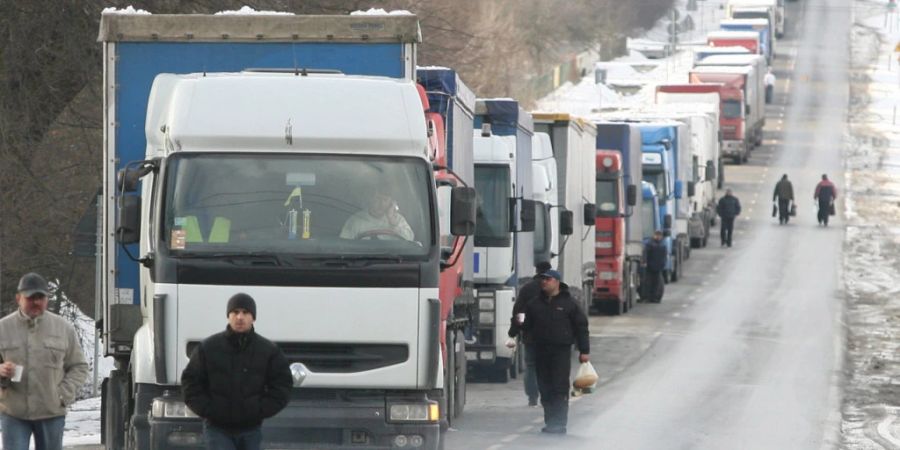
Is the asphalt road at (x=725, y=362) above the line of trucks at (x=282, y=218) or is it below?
below

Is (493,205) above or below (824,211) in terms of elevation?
above

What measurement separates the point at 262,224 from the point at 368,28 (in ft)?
8.07

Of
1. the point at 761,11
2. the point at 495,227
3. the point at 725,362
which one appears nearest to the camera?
the point at 495,227

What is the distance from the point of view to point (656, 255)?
118 feet

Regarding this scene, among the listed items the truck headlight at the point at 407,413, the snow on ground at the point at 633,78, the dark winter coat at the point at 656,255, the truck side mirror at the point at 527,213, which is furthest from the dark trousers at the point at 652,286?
the snow on ground at the point at 633,78

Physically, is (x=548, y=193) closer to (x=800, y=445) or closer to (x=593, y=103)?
(x=800, y=445)

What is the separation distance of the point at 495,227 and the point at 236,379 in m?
12.0

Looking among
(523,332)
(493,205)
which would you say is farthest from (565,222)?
(523,332)

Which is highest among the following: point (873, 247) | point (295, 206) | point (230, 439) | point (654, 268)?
point (295, 206)

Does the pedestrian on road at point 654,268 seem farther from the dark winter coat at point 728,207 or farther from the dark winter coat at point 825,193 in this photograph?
the dark winter coat at point 825,193

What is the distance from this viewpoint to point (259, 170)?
12164mm

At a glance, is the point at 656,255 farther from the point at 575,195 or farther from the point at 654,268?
the point at 575,195

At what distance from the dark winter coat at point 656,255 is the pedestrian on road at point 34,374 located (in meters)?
25.5

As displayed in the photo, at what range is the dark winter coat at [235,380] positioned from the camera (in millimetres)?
9867
